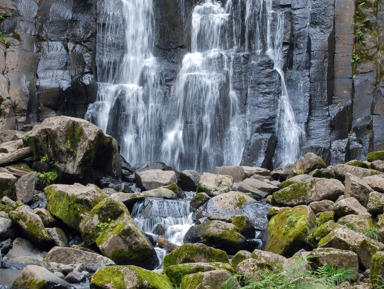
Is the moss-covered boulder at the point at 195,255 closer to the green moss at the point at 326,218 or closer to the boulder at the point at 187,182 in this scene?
the green moss at the point at 326,218

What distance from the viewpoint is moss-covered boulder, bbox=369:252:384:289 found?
4035 millimetres

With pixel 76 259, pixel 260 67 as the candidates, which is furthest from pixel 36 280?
pixel 260 67

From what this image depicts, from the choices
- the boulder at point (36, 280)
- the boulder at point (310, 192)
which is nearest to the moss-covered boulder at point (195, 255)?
the boulder at point (36, 280)

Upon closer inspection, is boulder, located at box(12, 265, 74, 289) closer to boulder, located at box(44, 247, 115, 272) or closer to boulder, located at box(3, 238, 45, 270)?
boulder, located at box(44, 247, 115, 272)

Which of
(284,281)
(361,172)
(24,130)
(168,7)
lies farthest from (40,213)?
(168,7)

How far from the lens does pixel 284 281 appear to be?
3.84m

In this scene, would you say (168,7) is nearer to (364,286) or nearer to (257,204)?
(257,204)

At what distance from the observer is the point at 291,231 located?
6543 millimetres

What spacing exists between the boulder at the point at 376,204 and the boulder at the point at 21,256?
4.87 meters

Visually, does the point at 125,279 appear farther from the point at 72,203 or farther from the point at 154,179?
the point at 154,179

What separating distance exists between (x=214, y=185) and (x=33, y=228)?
4.34 metres

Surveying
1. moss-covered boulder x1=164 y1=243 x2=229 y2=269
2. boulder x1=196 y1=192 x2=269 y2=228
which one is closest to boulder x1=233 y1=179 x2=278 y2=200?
boulder x1=196 y1=192 x2=269 y2=228

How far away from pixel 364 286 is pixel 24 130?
1350cm

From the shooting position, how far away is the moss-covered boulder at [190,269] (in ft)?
15.9
